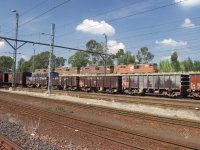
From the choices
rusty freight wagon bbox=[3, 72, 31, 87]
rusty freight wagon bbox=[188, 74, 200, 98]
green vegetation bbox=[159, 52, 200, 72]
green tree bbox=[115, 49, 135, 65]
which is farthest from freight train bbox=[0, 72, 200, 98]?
green tree bbox=[115, 49, 135, 65]

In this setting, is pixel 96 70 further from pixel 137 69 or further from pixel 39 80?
pixel 39 80

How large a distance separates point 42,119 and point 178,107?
33.6 ft

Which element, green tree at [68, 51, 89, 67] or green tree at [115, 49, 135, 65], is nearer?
green tree at [115, 49, 135, 65]

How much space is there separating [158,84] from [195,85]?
592 centimetres

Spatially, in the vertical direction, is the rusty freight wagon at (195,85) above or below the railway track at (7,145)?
above

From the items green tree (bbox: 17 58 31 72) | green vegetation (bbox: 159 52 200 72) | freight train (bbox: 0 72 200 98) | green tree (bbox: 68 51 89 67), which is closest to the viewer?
freight train (bbox: 0 72 200 98)

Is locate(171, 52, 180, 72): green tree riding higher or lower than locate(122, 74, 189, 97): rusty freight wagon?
higher

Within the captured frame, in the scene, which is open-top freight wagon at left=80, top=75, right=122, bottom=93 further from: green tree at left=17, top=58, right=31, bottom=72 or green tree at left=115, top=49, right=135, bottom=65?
green tree at left=17, top=58, right=31, bottom=72

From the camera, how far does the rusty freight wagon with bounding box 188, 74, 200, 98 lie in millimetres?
35500

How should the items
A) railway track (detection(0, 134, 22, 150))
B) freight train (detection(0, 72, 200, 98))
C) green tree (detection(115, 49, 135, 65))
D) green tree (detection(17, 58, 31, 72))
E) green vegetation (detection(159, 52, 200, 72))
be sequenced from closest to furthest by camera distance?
railway track (detection(0, 134, 22, 150)), freight train (detection(0, 72, 200, 98)), green vegetation (detection(159, 52, 200, 72)), green tree (detection(115, 49, 135, 65)), green tree (detection(17, 58, 31, 72))

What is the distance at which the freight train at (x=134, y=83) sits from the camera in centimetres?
3788

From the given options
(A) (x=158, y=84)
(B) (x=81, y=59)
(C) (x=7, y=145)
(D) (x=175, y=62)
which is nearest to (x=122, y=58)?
(B) (x=81, y=59)

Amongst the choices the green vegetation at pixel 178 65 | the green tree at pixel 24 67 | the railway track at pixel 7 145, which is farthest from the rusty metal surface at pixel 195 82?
the green tree at pixel 24 67

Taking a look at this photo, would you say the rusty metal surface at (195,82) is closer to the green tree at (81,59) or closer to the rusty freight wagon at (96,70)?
the rusty freight wagon at (96,70)
